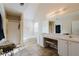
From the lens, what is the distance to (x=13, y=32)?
2.02 m

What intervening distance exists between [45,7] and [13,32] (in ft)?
2.55

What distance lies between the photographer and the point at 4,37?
6.39ft

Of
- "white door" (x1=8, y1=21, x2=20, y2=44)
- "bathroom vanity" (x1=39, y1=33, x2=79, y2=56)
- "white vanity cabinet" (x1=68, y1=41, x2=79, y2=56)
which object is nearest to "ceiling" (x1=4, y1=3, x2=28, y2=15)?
"white door" (x1=8, y1=21, x2=20, y2=44)

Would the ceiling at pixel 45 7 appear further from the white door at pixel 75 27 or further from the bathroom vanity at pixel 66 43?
the bathroom vanity at pixel 66 43

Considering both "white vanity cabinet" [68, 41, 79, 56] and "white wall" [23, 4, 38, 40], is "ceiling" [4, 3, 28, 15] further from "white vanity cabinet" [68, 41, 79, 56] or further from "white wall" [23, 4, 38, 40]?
"white vanity cabinet" [68, 41, 79, 56]

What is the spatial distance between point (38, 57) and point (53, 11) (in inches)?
35.4

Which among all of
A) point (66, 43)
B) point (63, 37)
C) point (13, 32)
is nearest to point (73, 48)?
point (66, 43)

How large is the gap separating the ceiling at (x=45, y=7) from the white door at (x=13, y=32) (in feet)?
0.70

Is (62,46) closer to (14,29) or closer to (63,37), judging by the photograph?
(63,37)

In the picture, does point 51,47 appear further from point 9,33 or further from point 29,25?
point 9,33

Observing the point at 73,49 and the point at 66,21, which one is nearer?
the point at 73,49

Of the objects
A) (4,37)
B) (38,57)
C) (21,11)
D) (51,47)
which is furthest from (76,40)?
(4,37)

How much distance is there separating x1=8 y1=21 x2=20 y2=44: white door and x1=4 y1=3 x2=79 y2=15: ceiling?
0.70ft

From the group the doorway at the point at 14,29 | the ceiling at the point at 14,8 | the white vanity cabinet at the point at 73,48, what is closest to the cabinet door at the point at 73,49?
the white vanity cabinet at the point at 73,48
